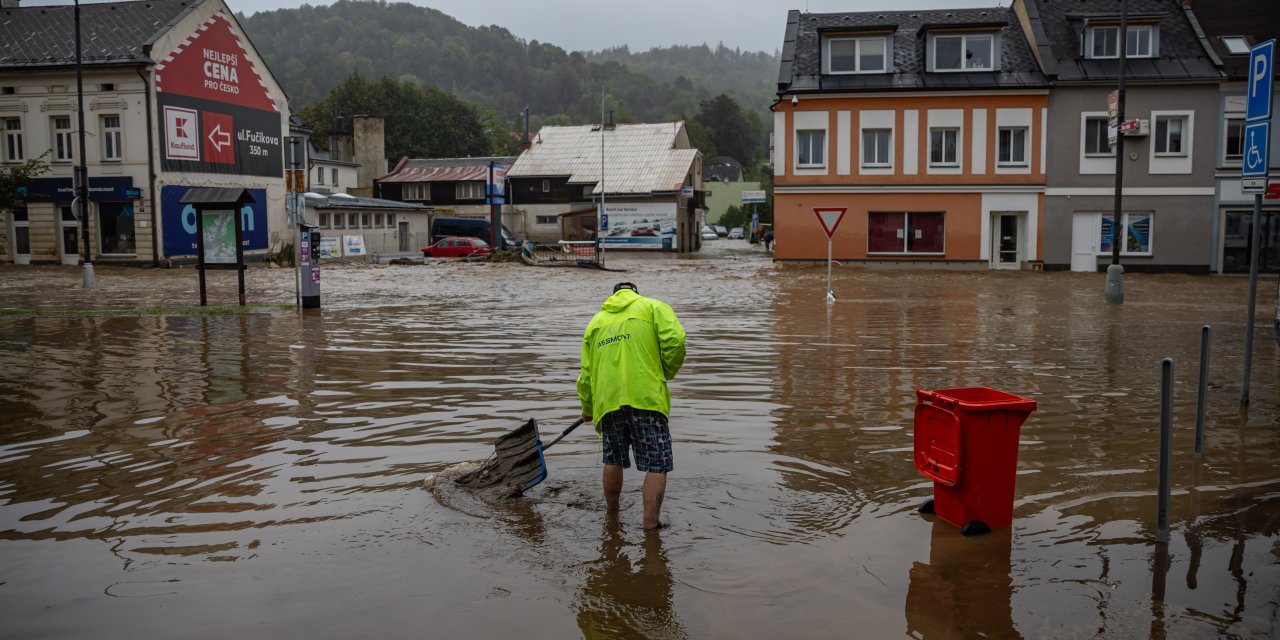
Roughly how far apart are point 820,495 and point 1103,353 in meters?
8.77

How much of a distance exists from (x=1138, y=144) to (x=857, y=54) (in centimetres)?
1058

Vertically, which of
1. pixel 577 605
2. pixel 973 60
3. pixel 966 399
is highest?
pixel 973 60

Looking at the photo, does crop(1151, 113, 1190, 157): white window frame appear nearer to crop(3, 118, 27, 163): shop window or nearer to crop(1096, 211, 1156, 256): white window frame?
→ crop(1096, 211, 1156, 256): white window frame

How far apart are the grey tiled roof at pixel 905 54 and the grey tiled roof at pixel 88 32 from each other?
23630 millimetres

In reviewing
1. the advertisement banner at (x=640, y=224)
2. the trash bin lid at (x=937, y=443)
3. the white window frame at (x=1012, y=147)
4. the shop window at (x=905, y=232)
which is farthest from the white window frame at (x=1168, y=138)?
the trash bin lid at (x=937, y=443)

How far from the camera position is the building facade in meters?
38.4

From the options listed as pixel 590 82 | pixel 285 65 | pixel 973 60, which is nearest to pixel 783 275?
pixel 973 60

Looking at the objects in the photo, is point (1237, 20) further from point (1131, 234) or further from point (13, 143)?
point (13, 143)

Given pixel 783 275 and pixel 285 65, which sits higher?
pixel 285 65

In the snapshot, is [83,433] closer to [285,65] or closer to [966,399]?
[966,399]

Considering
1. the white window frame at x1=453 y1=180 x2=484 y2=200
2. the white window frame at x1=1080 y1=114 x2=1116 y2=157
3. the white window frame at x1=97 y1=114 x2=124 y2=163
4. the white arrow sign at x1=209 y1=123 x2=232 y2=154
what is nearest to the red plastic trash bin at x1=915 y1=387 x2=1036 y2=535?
the white window frame at x1=1080 y1=114 x2=1116 y2=157

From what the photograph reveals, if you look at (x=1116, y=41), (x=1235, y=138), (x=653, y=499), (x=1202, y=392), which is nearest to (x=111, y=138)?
(x=1116, y=41)

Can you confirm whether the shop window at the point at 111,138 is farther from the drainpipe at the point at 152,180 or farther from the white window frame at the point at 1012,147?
the white window frame at the point at 1012,147

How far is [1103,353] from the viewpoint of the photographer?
1415cm
